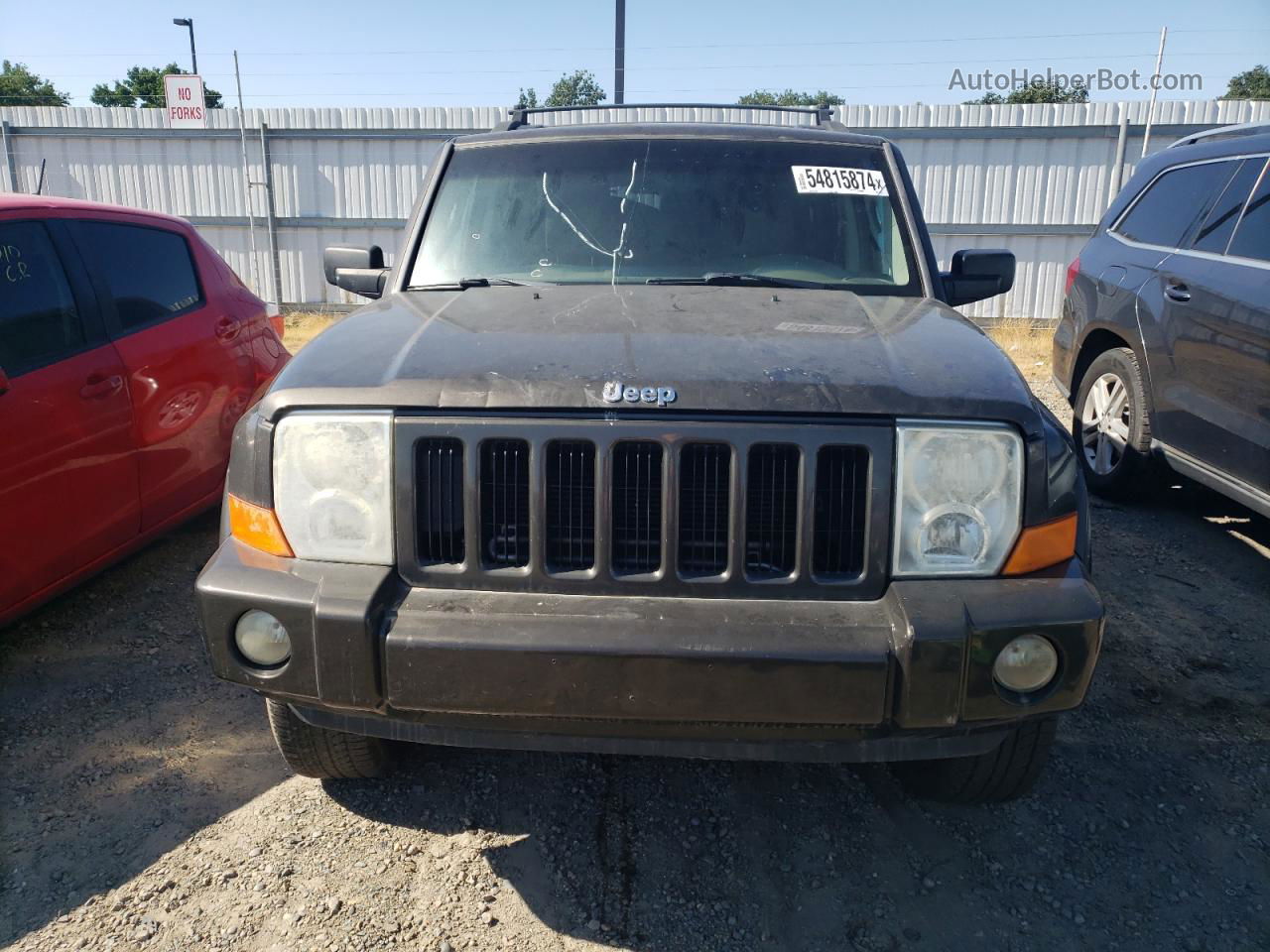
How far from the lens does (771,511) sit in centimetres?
214

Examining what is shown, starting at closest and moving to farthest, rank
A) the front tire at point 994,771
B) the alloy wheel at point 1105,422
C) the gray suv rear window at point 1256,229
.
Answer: the front tire at point 994,771 < the gray suv rear window at point 1256,229 < the alloy wheel at point 1105,422

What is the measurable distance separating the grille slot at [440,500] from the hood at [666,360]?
0.11 metres

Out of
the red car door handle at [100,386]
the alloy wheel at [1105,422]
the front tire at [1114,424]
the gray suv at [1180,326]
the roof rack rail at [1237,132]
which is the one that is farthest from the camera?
the alloy wheel at [1105,422]

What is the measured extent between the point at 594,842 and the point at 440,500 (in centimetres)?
108

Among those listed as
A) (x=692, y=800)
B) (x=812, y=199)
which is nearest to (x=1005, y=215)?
(x=812, y=199)

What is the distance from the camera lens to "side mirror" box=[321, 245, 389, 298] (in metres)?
3.59

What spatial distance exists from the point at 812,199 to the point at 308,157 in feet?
44.4

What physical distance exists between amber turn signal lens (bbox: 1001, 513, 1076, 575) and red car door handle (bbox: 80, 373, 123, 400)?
10.5 feet

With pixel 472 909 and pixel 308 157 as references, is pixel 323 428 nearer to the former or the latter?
pixel 472 909

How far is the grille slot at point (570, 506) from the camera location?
212 centimetres

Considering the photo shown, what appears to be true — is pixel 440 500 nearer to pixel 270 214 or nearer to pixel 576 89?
pixel 270 214

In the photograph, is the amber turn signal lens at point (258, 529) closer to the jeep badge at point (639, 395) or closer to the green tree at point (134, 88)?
the jeep badge at point (639, 395)

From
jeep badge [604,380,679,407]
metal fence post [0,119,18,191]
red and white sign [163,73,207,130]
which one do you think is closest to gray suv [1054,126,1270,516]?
jeep badge [604,380,679,407]

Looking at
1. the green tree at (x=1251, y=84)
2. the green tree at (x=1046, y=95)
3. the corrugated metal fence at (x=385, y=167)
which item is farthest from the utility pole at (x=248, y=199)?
the green tree at (x=1251, y=84)
